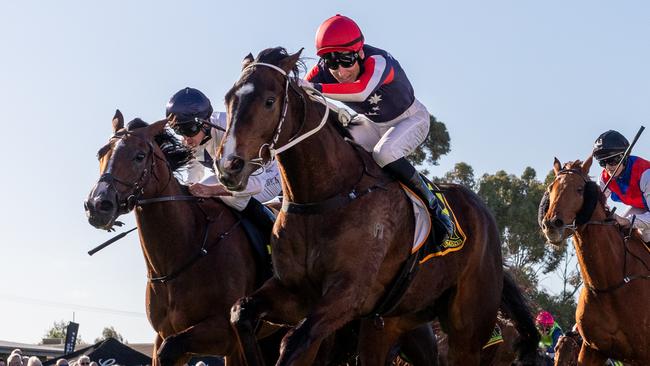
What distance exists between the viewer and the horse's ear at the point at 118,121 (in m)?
9.38

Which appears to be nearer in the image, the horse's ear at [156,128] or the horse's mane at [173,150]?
the horse's ear at [156,128]

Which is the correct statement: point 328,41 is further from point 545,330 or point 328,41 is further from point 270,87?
point 545,330

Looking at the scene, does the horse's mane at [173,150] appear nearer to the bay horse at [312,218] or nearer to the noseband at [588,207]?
the bay horse at [312,218]

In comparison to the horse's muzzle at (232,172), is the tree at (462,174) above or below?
above

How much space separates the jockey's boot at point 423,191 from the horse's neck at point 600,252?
3.09 meters

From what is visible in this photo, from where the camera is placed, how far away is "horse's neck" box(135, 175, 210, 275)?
9062mm

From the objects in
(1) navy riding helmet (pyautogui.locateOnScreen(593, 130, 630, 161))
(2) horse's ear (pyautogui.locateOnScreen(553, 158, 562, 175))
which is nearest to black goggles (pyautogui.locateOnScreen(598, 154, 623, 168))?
(1) navy riding helmet (pyautogui.locateOnScreen(593, 130, 630, 161))

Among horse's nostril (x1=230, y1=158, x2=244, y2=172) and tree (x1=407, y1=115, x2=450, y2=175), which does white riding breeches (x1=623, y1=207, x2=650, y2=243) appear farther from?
tree (x1=407, y1=115, x2=450, y2=175)

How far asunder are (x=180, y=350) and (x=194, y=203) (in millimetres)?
1959

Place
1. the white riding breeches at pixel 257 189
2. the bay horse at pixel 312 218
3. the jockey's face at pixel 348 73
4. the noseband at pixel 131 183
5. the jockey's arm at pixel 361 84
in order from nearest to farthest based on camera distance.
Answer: the bay horse at pixel 312 218 → the jockey's arm at pixel 361 84 → the jockey's face at pixel 348 73 → the noseband at pixel 131 183 → the white riding breeches at pixel 257 189

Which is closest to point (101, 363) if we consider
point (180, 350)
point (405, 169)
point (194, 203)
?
A: point (194, 203)

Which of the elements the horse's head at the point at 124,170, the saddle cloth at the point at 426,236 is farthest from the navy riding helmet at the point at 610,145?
the horse's head at the point at 124,170

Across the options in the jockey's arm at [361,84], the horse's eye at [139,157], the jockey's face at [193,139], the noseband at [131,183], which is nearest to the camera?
the jockey's arm at [361,84]

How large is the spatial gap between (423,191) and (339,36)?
1.46 m
